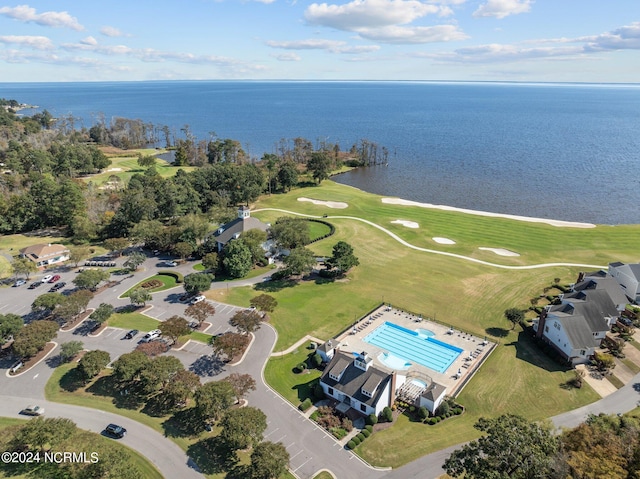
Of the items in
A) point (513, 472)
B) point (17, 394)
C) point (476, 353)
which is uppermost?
point (513, 472)

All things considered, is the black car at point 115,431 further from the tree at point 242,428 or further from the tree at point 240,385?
the tree at point 240,385

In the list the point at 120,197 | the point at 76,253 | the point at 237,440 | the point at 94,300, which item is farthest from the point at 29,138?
the point at 237,440

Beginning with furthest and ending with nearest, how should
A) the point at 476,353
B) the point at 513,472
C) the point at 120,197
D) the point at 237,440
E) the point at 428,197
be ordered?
the point at 428,197 → the point at 120,197 → the point at 476,353 → the point at 237,440 → the point at 513,472

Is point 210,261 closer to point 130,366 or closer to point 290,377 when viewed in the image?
point 130,366

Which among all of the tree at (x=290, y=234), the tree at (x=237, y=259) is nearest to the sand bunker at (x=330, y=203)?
the tree at (x=290, y=234)

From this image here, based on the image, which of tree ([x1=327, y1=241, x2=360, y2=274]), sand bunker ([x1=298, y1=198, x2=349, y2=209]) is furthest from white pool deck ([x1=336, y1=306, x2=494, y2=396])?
sand bunker ([x1=298, y1=198, x2=349, y2=209])

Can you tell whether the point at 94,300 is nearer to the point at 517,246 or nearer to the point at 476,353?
the point at 476,353

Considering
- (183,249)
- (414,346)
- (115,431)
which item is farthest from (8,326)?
(414,346)
